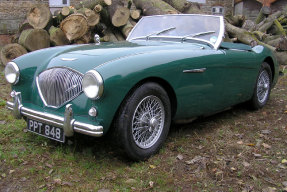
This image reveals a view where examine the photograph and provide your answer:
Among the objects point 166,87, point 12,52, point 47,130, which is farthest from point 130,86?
point 12,52

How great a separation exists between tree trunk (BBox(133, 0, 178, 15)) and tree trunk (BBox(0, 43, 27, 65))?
3069mm

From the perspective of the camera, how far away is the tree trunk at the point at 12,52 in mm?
6766

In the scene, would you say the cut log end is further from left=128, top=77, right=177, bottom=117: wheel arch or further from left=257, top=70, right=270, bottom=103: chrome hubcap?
left=128, top=77, right=177, bottom=117: wheel arch

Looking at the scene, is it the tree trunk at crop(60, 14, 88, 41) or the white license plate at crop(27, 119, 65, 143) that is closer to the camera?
the white license plate at crop(27, 119, 65, 143)

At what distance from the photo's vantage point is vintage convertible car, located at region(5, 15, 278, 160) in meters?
2.57

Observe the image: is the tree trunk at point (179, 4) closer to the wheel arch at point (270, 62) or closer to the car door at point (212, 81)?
the wheel arch at point (270, 62)

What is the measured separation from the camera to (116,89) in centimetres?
255

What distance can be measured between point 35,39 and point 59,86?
14.6ft

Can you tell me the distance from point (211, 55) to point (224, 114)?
131 centimetres

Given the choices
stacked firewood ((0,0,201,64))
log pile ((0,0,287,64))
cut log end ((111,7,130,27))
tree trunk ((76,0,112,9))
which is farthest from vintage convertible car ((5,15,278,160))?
tree trunk ((76,0,112,9))

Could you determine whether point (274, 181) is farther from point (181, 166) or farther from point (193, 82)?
point (193, 82)

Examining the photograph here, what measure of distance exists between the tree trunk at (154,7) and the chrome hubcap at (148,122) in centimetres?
497

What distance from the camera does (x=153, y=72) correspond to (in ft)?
9.23

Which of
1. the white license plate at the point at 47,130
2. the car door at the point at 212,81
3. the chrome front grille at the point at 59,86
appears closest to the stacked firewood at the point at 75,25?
the car door at the point at 212,81
